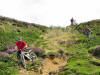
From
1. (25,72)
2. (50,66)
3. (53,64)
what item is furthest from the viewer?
(53,64)

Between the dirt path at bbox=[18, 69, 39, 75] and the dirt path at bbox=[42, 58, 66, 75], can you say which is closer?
the dirt path at bbox=[18, 69, 39, 75]

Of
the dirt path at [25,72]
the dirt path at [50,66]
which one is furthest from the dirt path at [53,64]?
the dirt path at [25,72]

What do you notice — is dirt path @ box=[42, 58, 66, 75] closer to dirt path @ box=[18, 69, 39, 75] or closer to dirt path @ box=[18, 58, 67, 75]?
dirt path @ box=[18, 58, 67, 75]

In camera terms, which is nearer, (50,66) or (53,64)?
(50,66)

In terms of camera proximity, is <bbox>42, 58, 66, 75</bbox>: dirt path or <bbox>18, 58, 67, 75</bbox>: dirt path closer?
<bbox>18, 58, 67, 75</bbox>: dirt path

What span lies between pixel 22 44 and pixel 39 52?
13.2ft

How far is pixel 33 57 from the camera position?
1506cm

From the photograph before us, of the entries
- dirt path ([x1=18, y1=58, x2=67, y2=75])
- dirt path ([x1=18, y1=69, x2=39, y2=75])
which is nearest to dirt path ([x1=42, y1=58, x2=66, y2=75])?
dirt path ([x1=18, y1=58, x2=67, y2=75])

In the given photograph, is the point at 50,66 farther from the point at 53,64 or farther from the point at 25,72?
the point at 25,72

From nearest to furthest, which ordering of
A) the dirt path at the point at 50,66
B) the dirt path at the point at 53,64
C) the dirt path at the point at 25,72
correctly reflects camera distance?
the dirt path at the point at 25,72, the dirt path at the point at 50,66, the dirt path at the point at 53,64

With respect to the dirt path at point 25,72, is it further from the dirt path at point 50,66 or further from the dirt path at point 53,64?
the dirt path at point 53,64

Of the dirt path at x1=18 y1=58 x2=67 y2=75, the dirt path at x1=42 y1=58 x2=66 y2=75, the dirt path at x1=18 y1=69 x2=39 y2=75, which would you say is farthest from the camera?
the dirt path at x1=42 y1=58 x2=66 y2=75

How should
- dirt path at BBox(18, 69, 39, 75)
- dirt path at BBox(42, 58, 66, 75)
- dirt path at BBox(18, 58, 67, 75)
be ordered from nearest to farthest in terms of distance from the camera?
dirt path at BBox(18, 69, 39, 75) → dirt path at BBox(18, 58, 67, 75) → dirt path at BBox(42, 58, 66, 75)

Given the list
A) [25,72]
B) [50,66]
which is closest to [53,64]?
[50,66]
